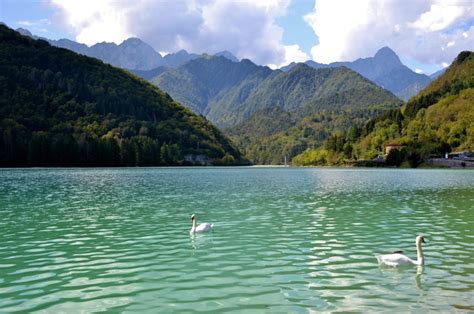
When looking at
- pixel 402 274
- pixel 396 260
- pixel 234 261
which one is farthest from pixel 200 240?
pixel 402 274

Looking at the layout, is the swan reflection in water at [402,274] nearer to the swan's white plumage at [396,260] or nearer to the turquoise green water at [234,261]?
the turquoise green water at [234,261]

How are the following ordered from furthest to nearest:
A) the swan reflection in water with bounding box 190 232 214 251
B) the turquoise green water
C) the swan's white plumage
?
the swan reflection in water with bounding box 190 232 214 251, the swan's white plumage, the turquoise green water

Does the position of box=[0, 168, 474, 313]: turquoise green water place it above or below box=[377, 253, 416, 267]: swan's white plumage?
below

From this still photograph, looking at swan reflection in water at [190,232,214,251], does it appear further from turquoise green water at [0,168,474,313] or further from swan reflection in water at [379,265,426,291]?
swan reflection in water at [379,265,426,291]

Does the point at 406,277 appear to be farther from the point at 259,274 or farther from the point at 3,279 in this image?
the point at 3,279

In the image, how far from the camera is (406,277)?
21.4m

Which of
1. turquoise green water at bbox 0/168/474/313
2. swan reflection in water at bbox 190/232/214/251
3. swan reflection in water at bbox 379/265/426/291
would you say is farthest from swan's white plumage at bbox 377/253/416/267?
swan reflection in water at bbox 190/232/214/251

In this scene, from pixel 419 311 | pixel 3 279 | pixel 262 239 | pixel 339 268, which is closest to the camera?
pixel 419 311

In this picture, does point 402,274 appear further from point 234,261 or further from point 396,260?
point 234,261

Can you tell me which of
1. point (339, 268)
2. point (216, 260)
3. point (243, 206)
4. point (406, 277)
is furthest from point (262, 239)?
point (243, 206)

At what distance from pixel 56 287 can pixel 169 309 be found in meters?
5.72

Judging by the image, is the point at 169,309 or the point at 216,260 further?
the point at 216,260

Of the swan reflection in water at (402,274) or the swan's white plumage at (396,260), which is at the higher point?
the swan's white plumage at (396,260)

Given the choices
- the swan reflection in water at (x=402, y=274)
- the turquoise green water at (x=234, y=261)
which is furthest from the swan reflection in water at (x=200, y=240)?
the swan reflection in water at (x=402, y=274)
